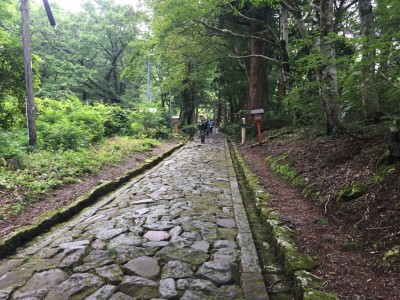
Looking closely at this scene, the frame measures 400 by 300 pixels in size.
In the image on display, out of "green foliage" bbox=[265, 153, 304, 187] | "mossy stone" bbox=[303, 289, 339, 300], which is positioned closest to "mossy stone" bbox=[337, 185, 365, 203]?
"green foliage" bbox=[265, 153, 304, 187]

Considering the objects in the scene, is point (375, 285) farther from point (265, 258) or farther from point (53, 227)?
point (53, 227)

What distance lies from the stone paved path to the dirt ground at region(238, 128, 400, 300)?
0.76 metres

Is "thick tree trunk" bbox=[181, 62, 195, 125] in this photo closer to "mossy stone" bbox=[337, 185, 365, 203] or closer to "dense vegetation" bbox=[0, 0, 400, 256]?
"dense vegetation" bbox=[0, 0, 400, 256]

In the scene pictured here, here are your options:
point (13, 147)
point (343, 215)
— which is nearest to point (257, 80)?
point (13, 147)

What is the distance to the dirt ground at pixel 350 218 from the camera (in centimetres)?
277

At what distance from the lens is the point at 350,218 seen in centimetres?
401

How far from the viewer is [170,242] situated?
4.06 meters

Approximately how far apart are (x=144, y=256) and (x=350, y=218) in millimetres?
2750

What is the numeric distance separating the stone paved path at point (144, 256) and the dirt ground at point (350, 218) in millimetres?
757

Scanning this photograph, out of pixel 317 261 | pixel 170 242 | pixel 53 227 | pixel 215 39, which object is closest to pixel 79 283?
pixel 170 242

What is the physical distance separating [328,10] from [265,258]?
21.6ft

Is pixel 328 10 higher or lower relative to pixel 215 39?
lower

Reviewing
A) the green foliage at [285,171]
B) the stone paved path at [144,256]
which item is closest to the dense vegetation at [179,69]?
the green foliage at [285,171]

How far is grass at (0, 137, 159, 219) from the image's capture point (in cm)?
557
